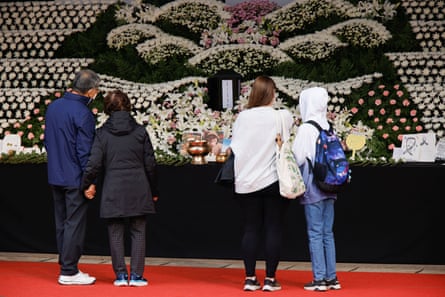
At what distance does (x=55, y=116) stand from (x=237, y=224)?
6.70 ft

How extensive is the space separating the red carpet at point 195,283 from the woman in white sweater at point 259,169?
1.32 ft

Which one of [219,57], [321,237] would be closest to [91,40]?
[219,57]

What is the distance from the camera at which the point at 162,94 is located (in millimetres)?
10586

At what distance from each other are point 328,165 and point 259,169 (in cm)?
48

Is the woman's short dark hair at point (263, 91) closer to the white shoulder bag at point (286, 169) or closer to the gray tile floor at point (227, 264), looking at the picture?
the white shoulder bag at point (286, 169)

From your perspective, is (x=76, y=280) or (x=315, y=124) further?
(x=76, y=280)

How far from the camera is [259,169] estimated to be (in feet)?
20.7

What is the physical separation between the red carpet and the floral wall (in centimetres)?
198

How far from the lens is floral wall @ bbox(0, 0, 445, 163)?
Answer: 9.86m

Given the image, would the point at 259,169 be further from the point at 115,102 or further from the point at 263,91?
the point at 115,102

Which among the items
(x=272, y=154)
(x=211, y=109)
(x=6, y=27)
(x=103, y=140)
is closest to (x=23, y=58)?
(x=6, y=27)

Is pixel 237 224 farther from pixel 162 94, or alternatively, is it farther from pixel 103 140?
pixel 162 94

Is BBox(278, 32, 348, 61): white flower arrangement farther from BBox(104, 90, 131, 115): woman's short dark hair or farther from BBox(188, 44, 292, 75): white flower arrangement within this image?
BBox(104, 90, 131, 115): woman's short dark hair

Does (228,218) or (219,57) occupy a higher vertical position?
(219,57)
